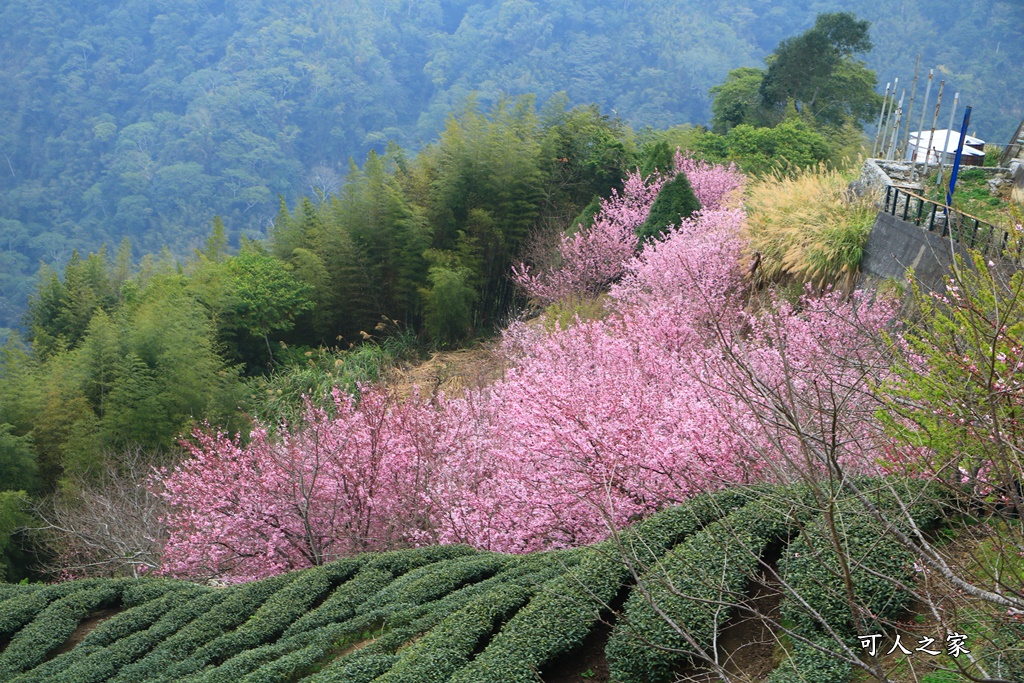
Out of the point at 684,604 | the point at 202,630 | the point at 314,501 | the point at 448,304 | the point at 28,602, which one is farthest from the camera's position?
the point at 448,304

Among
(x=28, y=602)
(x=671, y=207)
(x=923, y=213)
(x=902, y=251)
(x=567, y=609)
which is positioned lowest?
(x=28, y=602)

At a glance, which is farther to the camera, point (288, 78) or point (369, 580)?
point (288, 78)

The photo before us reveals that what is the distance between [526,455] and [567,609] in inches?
85.9

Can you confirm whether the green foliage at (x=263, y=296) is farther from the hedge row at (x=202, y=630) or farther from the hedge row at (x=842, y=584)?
the hedge row at (x=842, y=584)

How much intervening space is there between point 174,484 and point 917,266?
874cm

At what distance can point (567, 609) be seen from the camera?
4645 mm

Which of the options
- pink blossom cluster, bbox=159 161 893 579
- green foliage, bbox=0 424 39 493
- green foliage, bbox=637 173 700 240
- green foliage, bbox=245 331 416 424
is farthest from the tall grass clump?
green foliage, bbox=0 424 39 493

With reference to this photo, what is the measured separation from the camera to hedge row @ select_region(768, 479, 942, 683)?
352cm

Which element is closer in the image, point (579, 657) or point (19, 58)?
point (579, 657)

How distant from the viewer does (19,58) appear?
55594mm

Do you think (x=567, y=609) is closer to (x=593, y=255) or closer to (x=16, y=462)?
(x=16, y=462)

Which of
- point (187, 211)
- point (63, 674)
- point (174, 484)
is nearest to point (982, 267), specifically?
point (63, 674)

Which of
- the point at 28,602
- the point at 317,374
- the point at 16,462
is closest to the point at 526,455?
the point at 28,602

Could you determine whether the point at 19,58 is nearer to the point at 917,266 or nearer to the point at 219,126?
the point at 219,126
